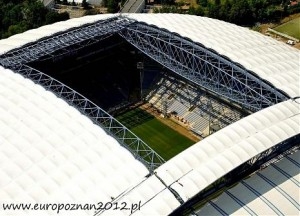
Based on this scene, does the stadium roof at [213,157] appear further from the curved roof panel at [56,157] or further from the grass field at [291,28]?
the grass field at [291,28]

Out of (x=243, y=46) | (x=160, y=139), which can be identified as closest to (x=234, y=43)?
(x=243, y=46)

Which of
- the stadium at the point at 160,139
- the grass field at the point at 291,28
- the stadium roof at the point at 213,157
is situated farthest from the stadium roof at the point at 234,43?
the grass field at the point at 291,28

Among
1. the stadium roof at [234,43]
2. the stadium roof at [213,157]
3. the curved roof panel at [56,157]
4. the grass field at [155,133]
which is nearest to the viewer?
the stadium roof at [213,157]

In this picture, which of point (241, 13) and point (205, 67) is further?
point (241, 13)

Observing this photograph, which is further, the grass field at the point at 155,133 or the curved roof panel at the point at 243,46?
the grass field at the point at 155,133

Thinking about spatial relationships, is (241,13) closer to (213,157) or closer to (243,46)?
(243,46)

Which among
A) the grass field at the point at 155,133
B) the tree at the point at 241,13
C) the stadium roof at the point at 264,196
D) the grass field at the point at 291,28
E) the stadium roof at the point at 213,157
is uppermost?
the stadium roof at the point at 213,157

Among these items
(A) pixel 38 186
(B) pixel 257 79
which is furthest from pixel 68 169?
(B) pixel 257 79
